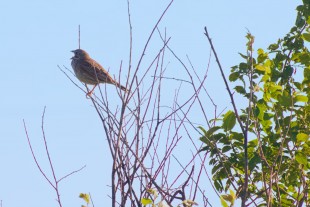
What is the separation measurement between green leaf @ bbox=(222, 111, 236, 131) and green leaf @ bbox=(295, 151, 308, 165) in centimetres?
57

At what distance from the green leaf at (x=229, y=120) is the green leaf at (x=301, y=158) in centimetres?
57

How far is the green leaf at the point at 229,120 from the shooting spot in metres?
3.93

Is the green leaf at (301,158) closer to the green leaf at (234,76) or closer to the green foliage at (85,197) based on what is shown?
the green leaf at (234,76)

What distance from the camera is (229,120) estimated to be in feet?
13.0

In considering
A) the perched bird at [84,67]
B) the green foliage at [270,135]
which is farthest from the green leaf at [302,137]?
the perched bird at [84,67]

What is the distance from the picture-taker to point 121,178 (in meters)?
3.52

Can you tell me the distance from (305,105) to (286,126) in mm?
251

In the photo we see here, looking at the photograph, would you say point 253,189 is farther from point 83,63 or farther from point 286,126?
point 83,63

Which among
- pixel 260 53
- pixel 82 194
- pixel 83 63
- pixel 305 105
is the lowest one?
pixel 82 194

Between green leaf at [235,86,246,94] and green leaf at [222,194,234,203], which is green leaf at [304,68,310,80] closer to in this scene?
green leaf at [235,86,246,94]

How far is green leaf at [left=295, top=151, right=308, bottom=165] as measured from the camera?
4336mm

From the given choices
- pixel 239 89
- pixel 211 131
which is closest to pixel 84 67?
pixel 239 89

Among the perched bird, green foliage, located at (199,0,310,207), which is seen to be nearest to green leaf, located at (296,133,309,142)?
green foliage, located at (199,0,310,207)

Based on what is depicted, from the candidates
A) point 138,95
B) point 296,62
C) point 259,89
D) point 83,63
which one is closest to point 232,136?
point 259,89
